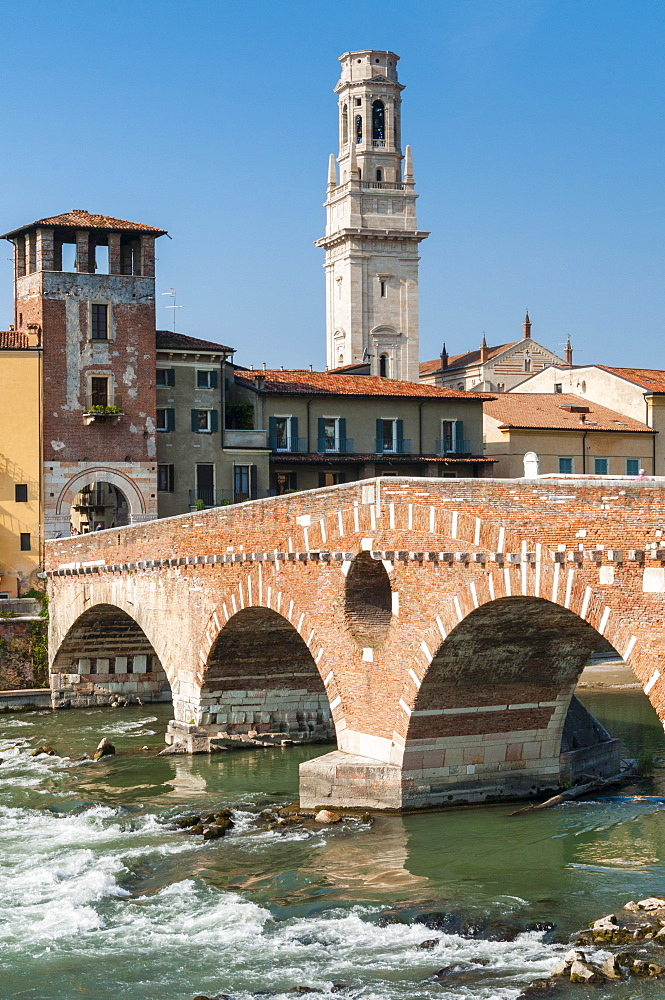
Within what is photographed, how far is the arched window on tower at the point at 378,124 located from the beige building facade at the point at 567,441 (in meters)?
31.9

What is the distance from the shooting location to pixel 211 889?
19.7 metres

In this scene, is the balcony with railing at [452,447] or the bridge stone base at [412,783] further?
the balcony with railing at [452,447]

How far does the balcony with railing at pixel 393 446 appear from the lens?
5438 centimetres

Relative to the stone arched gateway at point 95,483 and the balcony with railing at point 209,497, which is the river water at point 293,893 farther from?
the balcony with railing at point 209,497

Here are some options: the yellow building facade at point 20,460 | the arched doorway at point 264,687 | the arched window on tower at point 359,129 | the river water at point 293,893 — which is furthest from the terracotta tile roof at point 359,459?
the arched window on tower at point 359,129

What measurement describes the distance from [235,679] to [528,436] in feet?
94.1

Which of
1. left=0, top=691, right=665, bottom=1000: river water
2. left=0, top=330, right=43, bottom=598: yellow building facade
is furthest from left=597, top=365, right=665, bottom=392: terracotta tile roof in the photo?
left=0, top=691, right=665, bottom=1000: river water

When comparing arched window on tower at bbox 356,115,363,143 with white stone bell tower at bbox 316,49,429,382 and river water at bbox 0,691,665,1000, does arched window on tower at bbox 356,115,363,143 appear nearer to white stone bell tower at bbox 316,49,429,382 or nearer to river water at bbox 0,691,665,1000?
white stone bell tower at bbox 316,49,429,382

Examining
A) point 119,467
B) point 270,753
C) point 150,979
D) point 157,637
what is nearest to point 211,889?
point 150,979

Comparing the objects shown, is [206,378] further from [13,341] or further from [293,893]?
[293,893]

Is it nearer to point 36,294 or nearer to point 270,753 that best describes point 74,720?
point 270,753

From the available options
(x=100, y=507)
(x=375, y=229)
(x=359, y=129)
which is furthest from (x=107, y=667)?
(x=359, y=129)

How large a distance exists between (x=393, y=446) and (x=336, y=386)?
11.0ft

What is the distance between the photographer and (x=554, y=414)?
191ft
